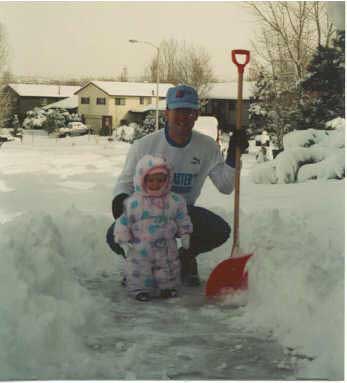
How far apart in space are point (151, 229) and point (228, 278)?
505 millimetres

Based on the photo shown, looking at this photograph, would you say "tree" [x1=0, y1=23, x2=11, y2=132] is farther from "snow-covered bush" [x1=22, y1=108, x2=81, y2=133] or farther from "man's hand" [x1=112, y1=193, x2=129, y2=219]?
"man's hand" [x1=112, y1=193, x2=129, y2=219]

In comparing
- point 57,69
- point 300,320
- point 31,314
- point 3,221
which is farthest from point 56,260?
point 300,320

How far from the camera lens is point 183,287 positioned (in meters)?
3.31

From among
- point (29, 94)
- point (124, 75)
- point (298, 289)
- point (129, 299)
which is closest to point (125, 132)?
point (124, 75)

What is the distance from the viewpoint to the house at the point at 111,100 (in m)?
3.24

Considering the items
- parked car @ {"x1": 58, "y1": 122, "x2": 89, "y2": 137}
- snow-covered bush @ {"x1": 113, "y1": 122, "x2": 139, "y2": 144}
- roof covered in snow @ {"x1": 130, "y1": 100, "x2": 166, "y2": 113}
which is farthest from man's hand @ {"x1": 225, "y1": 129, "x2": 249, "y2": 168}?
parked car @ {"x1": 58, "y1": 122, "x2": 89, "y2": 137}

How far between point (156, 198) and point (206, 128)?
1.83 ft

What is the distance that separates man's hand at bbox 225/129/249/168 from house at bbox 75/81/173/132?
465 millimetres

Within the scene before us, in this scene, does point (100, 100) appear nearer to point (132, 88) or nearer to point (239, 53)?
point (132, 88)

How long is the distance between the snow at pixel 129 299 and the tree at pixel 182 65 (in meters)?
0.48

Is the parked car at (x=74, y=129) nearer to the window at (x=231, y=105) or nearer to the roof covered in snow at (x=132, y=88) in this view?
the roof covered in snow at (x=132, y=88)

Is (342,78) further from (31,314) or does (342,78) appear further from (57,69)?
(31,314)

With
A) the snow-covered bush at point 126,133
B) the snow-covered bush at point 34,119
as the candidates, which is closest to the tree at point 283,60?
the snow-covered bush at point 126,133

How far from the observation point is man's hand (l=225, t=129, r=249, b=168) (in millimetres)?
→ 3209
